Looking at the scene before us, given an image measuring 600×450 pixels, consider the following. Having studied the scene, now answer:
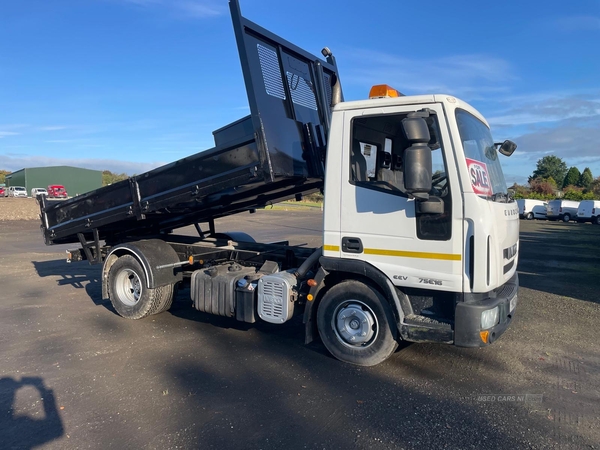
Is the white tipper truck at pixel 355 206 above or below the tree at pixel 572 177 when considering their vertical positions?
below

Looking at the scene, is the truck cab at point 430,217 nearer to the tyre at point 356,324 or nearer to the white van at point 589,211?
the tyre at point 356,324

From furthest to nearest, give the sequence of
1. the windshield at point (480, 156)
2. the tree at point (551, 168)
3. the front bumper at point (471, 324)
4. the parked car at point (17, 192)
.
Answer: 1. the tree at point (551, 168)
2. the parked car at point (17, 192)
3. the windshield at point (480, 156)
4. the front bumper at point (471, 324)

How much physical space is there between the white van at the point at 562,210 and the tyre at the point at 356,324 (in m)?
42.9

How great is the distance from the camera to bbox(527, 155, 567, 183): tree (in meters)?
86.6

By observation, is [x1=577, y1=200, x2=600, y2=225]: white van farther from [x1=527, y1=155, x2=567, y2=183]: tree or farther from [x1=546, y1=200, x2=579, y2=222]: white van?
[x1=527, y1=155, x2=567, y2=183]: tree

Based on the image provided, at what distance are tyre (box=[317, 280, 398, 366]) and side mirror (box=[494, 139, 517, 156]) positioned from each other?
2.30 m

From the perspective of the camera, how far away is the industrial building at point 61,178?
78.4 m

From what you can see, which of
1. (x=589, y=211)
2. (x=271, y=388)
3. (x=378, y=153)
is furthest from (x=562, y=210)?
(x=271, y=388)

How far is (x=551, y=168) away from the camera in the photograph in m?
87.1

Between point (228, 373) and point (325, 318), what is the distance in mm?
1170

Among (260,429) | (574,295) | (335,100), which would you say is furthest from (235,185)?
(574,295)

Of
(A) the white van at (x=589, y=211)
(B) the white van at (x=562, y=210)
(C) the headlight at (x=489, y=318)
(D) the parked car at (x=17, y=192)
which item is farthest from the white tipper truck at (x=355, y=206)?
(D) the parked car at (x=17, y=192)

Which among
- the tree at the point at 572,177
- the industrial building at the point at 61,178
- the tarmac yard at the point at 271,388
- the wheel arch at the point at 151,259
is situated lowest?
the tarmac yard at the point at 271,388

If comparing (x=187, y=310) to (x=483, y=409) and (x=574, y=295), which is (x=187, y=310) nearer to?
(x=483, y=409)
